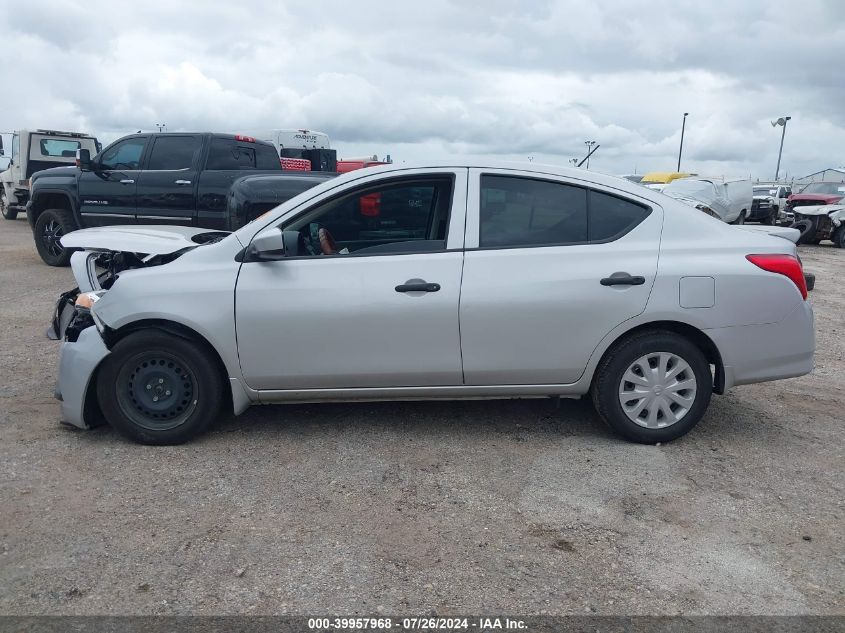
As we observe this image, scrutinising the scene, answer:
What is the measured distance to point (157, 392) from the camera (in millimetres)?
4242

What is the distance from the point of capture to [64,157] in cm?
1864

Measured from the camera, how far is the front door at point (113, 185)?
10180mm

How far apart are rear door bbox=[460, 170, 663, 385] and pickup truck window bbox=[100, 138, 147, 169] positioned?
301 inches

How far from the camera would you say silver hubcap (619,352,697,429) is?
4.21 m

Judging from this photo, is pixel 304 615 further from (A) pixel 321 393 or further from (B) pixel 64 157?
(B) pixel 64 157

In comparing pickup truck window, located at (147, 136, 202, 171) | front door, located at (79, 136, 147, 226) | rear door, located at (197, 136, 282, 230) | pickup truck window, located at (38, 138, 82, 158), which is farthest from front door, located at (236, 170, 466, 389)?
pickup truck window, located at (38, 138, 82, 158)

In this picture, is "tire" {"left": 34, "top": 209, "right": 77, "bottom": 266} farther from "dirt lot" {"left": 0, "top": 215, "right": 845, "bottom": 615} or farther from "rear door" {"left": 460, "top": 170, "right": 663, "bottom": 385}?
"rear door" {"left": 460, "top": 170, "right": 663, "bottom": 385}

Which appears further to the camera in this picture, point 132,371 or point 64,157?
point 64,157

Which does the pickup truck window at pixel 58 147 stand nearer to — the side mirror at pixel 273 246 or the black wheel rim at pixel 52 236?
the black wheel rim at pixel 52 236

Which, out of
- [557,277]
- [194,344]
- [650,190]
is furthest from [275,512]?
[650,190]

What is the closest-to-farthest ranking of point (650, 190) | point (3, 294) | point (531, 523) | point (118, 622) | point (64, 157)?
1. point (118, 622)
2. point (531, 523)
3. point (650, 190)
4. point (3, 294)
5. point (64, 157)

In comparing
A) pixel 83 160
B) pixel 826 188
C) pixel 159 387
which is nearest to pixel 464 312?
pixel 159 387

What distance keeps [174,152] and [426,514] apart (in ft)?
27.2

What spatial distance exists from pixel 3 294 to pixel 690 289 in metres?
8.41
